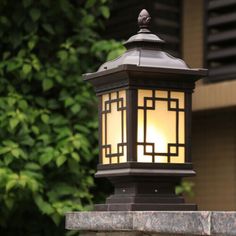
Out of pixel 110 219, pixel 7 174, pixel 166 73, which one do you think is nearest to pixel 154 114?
pixel 166 73

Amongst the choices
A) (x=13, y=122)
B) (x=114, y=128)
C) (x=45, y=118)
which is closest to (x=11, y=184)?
(x=13, y=122)

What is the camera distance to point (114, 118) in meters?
3.99

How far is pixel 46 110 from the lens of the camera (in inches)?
295

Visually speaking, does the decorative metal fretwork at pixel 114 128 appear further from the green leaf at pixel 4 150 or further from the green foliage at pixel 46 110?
the green leaf at pixel 4 150

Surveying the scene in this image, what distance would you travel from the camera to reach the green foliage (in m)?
6.94

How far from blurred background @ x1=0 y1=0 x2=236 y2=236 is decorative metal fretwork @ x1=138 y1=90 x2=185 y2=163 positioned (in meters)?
2.83

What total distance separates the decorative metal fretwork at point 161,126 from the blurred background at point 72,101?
2.83m

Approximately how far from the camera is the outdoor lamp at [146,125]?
3.81 metres

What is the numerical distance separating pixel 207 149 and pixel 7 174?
2.69 meters

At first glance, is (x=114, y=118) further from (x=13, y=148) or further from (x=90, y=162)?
(x=90, y=162)

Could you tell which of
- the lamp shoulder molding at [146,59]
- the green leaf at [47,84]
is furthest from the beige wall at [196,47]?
the lamp shoulder molding at [146,59]

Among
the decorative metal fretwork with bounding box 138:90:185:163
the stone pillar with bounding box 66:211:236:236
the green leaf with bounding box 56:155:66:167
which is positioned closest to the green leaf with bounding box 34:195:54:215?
the green leaf with bounding box 56:155:66:167

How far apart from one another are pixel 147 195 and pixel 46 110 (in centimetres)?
379

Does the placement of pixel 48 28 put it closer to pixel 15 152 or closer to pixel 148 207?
pixel 15 152
